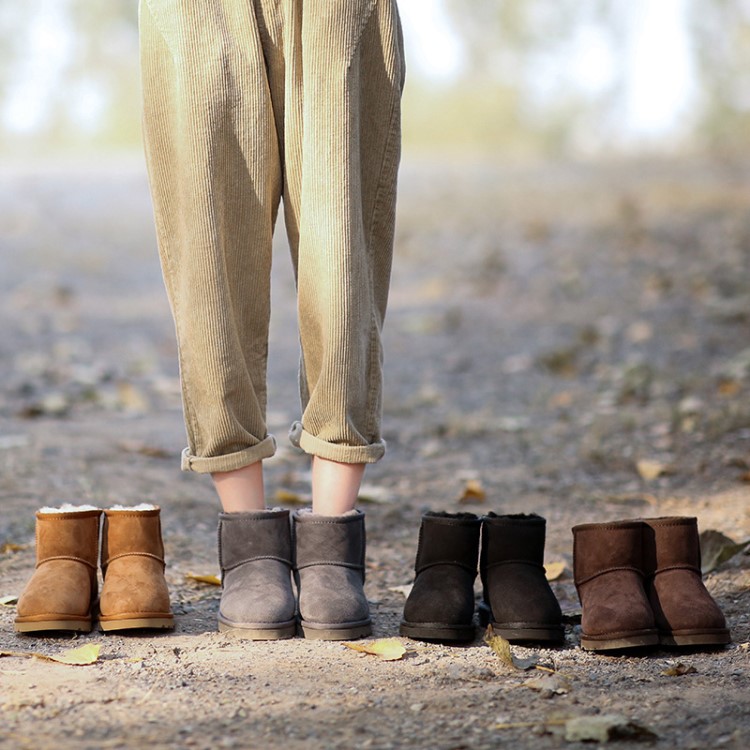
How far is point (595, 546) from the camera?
64.9 inches

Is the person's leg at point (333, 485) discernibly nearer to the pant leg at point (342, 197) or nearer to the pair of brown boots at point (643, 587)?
the pant leg at point (342, 197)

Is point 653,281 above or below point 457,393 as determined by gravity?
above

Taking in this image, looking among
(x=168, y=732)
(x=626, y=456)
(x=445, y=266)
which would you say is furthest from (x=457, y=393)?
(x=168, y=732)

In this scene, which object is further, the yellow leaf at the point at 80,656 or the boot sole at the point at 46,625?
the boot sole at the point at 46,625

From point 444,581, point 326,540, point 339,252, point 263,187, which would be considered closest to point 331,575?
point 326,540

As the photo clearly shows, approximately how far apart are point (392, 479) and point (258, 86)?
1.40 metres

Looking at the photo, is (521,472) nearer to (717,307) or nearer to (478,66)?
(717,307)

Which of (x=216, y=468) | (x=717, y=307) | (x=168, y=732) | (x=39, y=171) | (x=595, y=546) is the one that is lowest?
(x=168, y=732)

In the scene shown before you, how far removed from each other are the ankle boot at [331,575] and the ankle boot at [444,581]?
0.08 metres

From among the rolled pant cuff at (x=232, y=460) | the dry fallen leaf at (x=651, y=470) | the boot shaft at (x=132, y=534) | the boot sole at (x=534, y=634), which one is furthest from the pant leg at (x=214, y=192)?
the dry fallen leaf at (x=651, y=470)

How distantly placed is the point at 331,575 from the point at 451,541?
0.19m

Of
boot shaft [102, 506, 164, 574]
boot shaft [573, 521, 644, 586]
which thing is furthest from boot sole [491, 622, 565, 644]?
boot shaft [102, 506, 164, 574]

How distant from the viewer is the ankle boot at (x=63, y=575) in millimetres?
1599

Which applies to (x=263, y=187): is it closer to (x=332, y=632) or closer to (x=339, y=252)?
(x=339, y=252)
